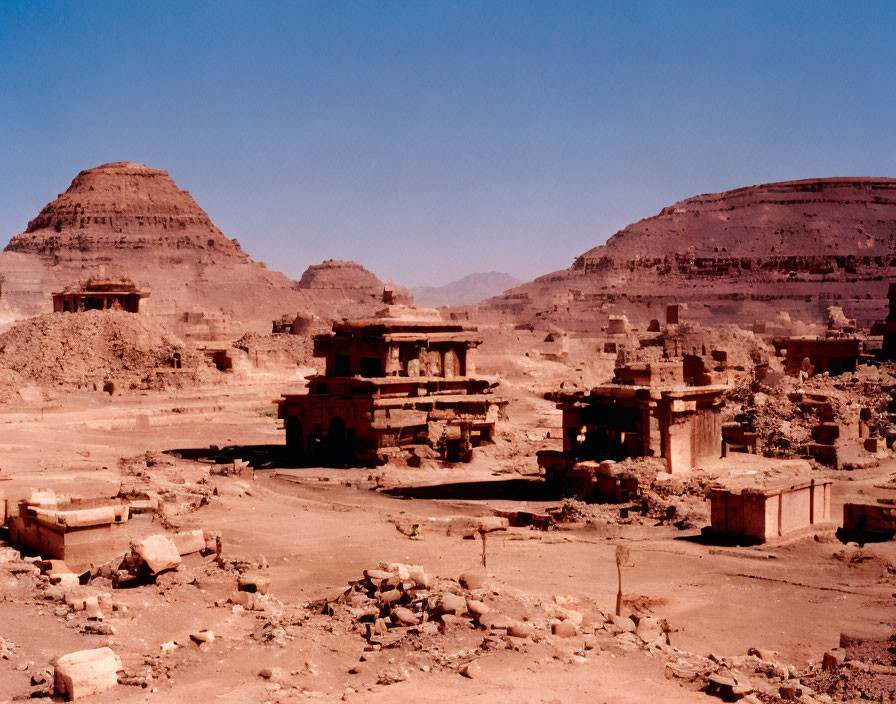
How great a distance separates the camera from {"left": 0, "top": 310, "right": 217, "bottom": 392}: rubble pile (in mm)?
35469

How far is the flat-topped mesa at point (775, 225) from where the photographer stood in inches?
4286

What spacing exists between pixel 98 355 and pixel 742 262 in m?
81.6

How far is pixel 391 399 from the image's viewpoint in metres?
19.2

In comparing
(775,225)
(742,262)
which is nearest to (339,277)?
(742,262)

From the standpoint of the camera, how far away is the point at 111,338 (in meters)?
39.4

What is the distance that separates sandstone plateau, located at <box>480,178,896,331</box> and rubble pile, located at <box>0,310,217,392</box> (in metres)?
48.1

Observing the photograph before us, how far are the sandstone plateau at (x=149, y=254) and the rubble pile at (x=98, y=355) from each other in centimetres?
4497

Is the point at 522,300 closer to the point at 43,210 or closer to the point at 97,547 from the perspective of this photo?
the point at 43,210

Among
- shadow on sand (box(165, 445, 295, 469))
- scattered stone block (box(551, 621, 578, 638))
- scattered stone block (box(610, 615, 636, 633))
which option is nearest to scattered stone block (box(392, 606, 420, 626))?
scattered stone block (box(551, 621, 578, 638))

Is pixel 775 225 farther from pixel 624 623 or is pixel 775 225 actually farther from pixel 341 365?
pixel 624 623

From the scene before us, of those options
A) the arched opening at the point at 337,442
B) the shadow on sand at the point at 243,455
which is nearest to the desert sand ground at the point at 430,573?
the shadow on sand at the point at 243,455

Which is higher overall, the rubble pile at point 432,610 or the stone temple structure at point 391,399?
the stone temple structure at point 391,399

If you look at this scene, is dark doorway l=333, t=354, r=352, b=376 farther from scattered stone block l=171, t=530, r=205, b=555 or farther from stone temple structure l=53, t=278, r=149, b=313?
stone temple structure l=53, t=278, r=149, b=313

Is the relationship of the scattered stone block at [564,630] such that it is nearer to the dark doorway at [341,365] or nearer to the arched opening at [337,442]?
the arched opening at [337,442]
